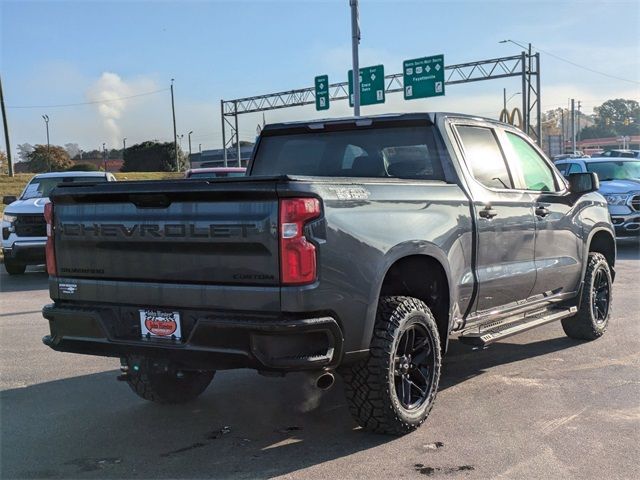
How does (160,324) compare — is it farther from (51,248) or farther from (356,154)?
(356,154)

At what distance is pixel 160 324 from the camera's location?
3.84m

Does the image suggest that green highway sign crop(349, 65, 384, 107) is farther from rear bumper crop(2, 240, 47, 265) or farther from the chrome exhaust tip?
the chrome exhaust tip

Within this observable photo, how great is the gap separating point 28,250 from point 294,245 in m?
9.77

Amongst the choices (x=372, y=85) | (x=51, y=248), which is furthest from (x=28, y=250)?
(x=372, y=85)

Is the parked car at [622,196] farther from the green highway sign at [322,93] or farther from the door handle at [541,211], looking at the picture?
the green highway sign at [322,93]

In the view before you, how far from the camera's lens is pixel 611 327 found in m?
7.29

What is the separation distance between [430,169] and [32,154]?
267 ft

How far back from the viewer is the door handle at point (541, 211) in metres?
5.64

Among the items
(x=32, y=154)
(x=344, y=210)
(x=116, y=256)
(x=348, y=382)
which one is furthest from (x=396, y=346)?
(x=32, y=154)

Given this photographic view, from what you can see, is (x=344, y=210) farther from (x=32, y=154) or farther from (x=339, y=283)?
(x=32, y=154)

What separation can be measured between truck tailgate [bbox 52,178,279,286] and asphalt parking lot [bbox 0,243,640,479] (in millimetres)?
1078

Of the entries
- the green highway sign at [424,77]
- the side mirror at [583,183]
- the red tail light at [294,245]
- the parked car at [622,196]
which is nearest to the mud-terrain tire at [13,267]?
the side mirror at [583,183]

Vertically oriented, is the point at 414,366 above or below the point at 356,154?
below

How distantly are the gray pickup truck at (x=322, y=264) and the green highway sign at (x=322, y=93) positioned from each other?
2851 centimetres
